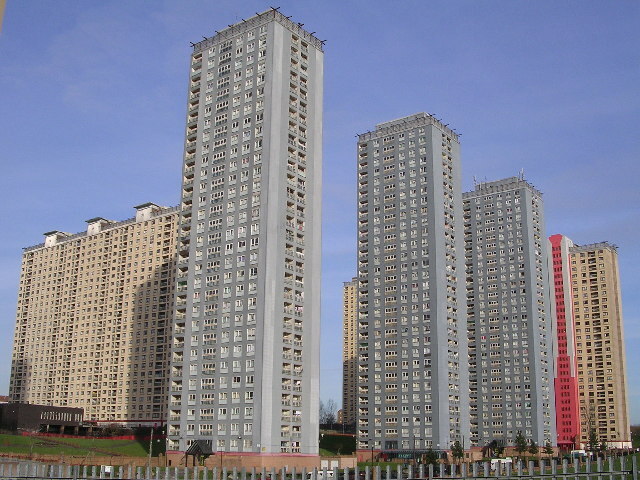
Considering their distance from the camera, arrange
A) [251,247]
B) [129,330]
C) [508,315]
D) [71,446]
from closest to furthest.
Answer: [251,247] < [71,446] < [508,315] < [129,330]

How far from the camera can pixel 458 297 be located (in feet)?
512

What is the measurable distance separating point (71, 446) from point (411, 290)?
233ft

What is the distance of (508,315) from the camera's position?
184 meters

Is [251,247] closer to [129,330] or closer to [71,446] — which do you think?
[71,446]

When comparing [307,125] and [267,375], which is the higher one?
[307,125]

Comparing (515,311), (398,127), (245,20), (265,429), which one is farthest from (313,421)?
(515,311)

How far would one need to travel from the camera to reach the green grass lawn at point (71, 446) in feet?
411

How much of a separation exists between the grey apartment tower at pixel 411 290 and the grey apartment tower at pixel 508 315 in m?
30.1

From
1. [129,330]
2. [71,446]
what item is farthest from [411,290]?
[129,330]

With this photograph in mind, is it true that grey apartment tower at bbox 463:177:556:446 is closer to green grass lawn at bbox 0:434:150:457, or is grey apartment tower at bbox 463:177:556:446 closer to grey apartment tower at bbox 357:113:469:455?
grey apartment tower at bbox 357:113:469:455

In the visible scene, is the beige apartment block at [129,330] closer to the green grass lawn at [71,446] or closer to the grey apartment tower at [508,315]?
the green grass lawn at [71,446]

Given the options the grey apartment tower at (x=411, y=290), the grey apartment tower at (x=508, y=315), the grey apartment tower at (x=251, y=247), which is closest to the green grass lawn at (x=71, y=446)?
the grey apartment tower at (x=251, y=247)

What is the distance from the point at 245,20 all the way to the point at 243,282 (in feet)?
143

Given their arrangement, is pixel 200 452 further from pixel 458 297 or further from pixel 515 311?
pixel 515 311
